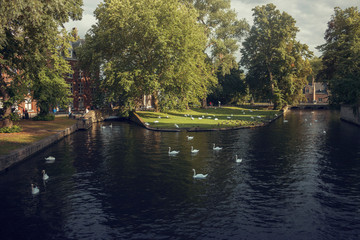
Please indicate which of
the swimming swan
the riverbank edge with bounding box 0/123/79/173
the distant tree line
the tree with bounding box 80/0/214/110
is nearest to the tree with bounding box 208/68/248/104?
the distant tree line

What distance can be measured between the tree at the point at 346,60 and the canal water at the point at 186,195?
23.6m

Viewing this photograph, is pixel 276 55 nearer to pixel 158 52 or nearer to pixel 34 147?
pixel 158 52

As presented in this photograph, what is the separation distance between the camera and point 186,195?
57.0ft

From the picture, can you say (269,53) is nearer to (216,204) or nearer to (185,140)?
(185,140)

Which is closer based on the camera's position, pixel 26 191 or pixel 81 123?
pixel 26 191

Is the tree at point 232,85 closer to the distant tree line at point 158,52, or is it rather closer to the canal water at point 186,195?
the distant tree line at point 158,52

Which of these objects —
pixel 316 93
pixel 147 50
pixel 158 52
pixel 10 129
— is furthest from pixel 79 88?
pixel 316 93

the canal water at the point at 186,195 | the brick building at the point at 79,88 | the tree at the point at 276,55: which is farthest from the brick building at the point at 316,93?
the canal water at the point at 186,195

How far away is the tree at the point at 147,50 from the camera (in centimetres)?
5381

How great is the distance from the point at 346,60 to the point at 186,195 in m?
47.0

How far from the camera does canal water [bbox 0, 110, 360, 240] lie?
13.3 meters

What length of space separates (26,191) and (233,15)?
7439cm

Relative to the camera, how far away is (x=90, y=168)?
23859mm

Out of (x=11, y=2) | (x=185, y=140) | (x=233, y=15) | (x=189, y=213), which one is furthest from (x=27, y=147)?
(x=233, y=15)
